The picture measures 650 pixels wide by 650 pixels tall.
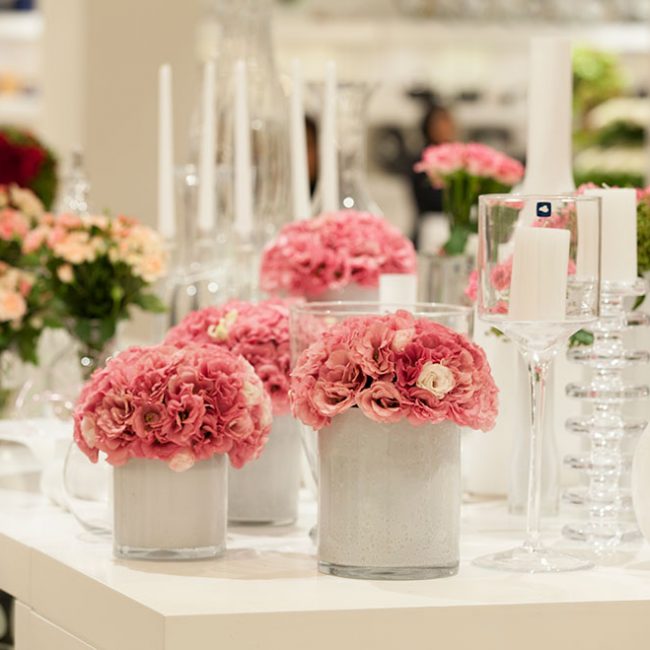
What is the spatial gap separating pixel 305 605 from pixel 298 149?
983mm

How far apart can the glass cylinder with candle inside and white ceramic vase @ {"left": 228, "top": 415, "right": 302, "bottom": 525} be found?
0.94 feet

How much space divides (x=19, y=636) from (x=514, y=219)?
598 millimetres

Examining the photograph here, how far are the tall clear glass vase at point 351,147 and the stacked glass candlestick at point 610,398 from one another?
0.61 meters

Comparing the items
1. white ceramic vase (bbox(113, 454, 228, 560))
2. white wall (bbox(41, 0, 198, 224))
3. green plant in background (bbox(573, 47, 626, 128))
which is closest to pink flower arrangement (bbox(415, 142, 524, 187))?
white ceramic vase (bbox(113, 454, 228, 560))

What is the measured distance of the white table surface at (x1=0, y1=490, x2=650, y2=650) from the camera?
48.5 inches

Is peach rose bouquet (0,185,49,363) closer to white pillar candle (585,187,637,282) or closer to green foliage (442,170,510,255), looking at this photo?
green foliage (442,170,510,255)

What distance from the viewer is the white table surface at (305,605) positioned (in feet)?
4.04

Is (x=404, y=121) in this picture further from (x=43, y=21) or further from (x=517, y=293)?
(x=517, y=293)

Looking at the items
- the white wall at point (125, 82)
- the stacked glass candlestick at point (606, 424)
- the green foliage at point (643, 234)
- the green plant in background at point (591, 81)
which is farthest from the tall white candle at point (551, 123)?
the green plant in background at point (591, 81)

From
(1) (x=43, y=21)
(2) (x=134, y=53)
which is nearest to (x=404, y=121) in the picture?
(1) (x=43, y=21)

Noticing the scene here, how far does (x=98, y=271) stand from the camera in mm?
2080

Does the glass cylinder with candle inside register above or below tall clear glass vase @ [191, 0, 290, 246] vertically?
below

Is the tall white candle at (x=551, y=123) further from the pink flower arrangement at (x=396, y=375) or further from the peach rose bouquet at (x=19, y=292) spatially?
the peach rose bouquet at (x=19, y=292)

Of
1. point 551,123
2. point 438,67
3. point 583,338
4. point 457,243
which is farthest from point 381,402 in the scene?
point 438,67
